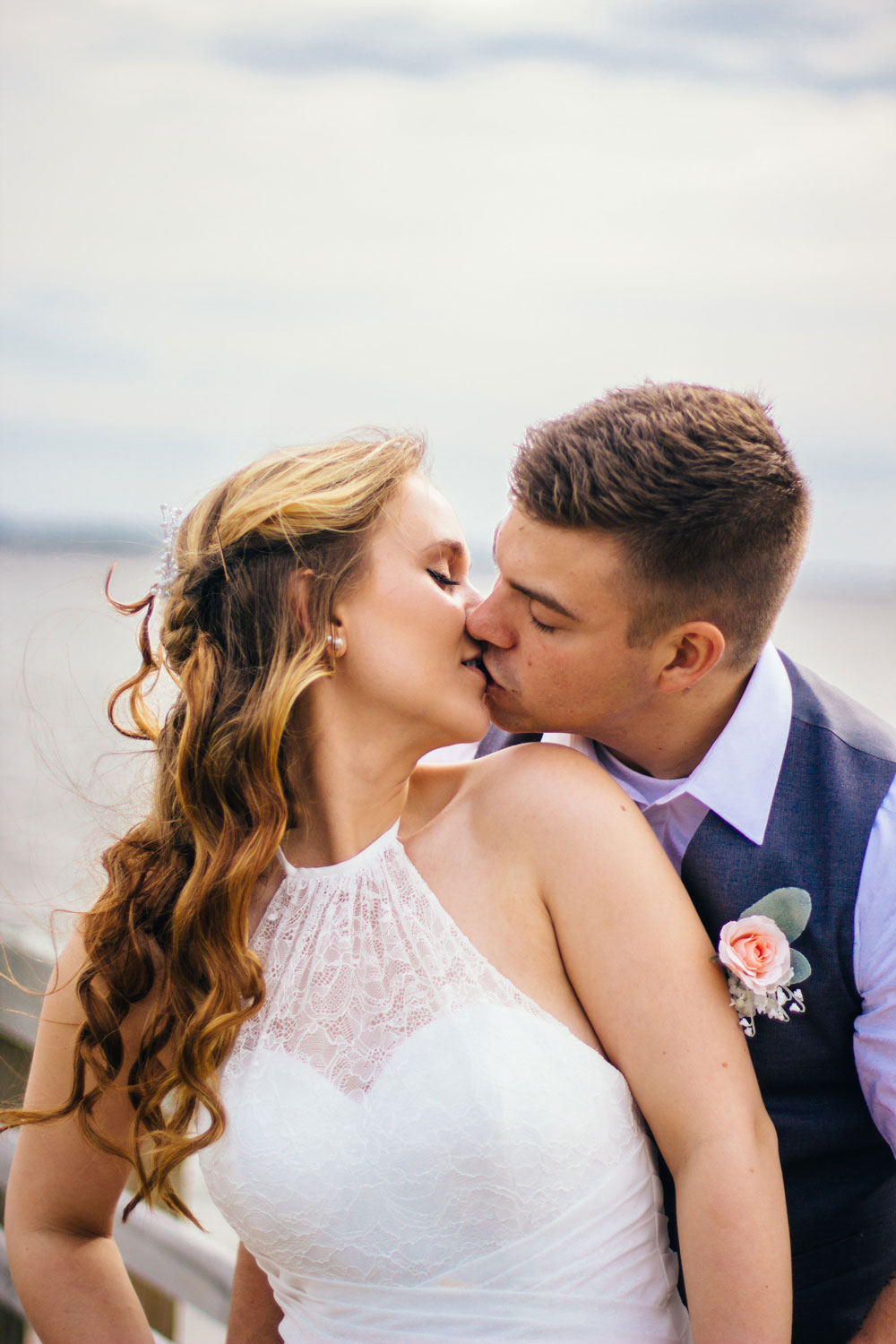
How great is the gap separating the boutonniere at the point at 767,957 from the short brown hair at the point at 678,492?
46 cm

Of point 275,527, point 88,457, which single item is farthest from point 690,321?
point 88,457

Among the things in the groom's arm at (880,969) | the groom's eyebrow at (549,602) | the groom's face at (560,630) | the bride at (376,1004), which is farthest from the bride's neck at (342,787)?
the groom's arm at (880,969)

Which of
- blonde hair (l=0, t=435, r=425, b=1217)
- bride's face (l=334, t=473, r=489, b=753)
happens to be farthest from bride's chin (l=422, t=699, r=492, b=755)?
blonde hair (l=0, t=435, r=425, b=1217)

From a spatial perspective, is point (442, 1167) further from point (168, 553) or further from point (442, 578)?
point (168, 553)

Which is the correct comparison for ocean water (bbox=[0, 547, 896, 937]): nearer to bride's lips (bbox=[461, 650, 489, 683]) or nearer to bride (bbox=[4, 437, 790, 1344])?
bride (bbox=[4, 437, 790, 1344])

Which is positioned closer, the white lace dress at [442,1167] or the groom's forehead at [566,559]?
the white lace dress at [442,1167]

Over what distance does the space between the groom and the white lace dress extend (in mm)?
328

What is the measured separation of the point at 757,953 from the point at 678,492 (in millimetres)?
745

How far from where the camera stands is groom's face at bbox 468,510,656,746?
1.74 meters

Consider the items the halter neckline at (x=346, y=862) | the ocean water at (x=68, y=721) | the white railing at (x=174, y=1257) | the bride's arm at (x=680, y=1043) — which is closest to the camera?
the bride's arm at (x=680, y=1043)

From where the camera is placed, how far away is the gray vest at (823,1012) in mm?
1626

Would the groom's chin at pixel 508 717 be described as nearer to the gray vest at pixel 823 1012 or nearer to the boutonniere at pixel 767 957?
the gray vest at pixel 823 1012

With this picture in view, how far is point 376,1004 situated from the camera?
165 centimetres

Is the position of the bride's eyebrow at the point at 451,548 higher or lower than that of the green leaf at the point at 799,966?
higher
